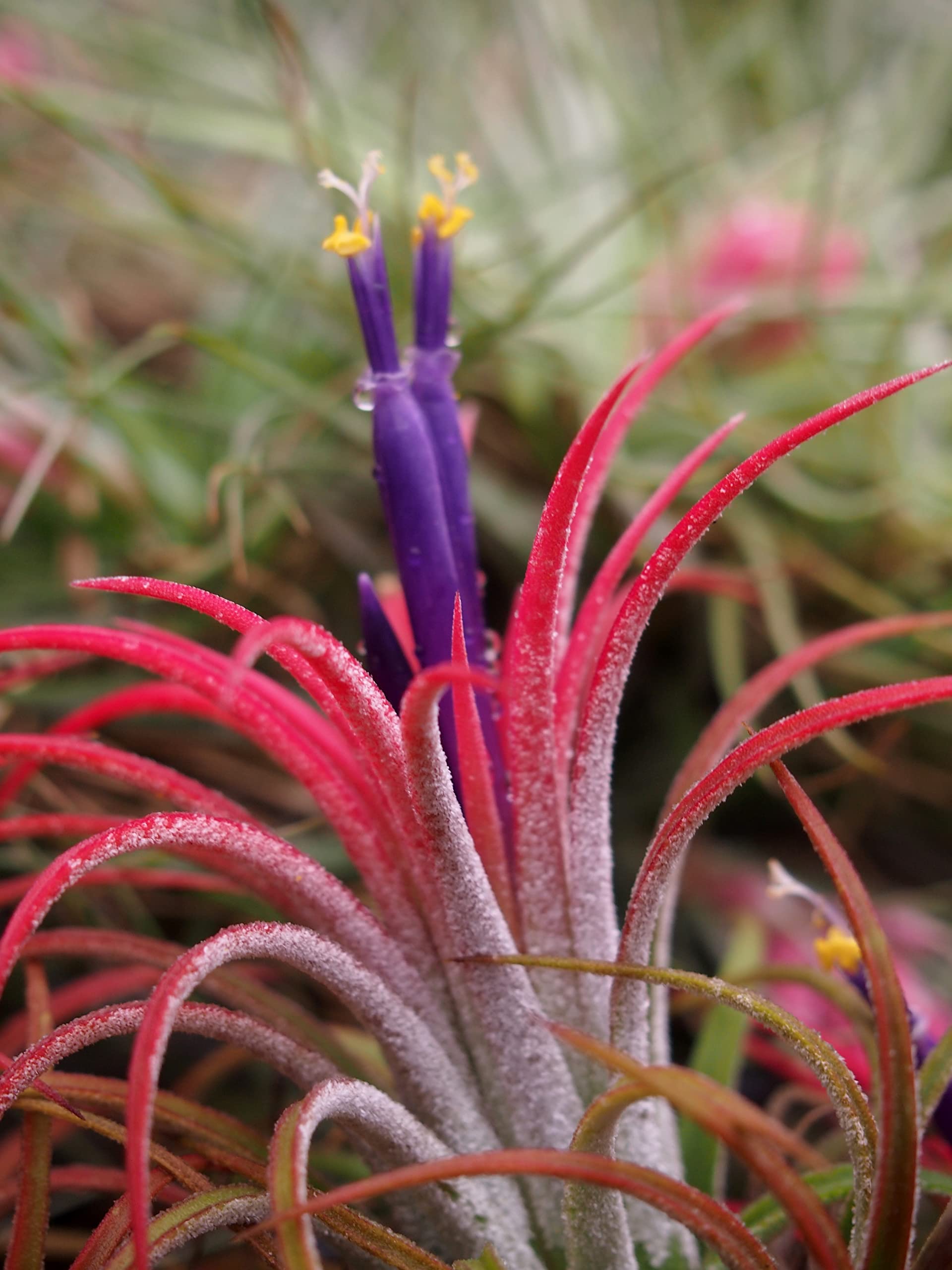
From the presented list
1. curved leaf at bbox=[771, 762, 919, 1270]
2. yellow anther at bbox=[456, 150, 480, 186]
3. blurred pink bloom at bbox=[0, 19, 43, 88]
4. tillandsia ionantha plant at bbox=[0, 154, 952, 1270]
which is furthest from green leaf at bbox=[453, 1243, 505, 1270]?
blurred pink bloom at bbox=[0, 19, 43, 88]

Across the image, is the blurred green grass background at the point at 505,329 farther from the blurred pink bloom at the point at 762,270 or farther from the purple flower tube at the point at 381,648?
the purple flower tube at the point at 381,648

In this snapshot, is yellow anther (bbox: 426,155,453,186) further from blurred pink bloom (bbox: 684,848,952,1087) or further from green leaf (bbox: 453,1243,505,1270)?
blurred pink bloom (bbox: 684,848,952,1087)

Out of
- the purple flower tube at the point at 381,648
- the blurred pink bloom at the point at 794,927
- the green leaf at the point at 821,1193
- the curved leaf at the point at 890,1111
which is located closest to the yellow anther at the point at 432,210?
the purple flower tube at the point at 381,648

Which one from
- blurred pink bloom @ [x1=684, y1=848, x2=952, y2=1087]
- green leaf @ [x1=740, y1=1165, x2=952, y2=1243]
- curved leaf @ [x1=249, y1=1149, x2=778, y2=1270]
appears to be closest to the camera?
curved leaf @ [x1=249, y1=1149, x2=778, y2=1270]

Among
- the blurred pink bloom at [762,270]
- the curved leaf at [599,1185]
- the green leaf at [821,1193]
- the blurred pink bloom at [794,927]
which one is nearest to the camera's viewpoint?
the curved leaf at [599,1185]

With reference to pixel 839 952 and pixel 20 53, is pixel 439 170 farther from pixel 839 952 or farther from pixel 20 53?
pixel 20 53

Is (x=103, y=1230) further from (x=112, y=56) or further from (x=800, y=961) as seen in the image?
(x=112, y=56)
